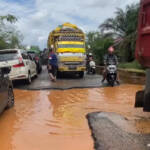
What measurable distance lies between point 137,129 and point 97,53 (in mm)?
35707

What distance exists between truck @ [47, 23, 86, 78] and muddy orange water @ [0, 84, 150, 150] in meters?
5.14

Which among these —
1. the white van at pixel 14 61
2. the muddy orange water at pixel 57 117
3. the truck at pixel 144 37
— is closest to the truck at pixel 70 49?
the white van at pixel 14 61

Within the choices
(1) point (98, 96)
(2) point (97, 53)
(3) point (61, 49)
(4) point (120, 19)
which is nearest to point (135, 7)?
(4) point (120, 19)

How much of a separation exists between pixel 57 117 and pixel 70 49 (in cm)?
1015

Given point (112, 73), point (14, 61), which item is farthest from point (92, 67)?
point (14, 61)

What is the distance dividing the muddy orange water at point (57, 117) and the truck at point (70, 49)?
5.14 metres

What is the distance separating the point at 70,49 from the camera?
54.2 ft

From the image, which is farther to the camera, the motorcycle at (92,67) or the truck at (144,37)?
the motorcycle at (92,67)

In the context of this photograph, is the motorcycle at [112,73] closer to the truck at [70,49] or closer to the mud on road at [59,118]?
the mud on road at [59,118]

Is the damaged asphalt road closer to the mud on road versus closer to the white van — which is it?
the mud on road

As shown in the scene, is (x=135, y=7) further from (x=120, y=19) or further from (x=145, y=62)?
(x=145, y=62)

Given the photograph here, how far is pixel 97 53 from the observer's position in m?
41.0

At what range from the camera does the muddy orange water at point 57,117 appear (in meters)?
4.90

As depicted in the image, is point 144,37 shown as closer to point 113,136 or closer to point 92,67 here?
point 113,136
